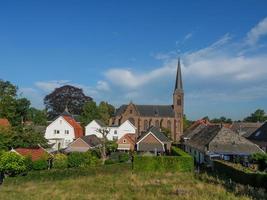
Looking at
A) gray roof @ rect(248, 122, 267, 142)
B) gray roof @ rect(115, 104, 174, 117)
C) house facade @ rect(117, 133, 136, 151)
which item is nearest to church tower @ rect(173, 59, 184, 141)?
gray roof @ rect(115, 104, 174, 117)

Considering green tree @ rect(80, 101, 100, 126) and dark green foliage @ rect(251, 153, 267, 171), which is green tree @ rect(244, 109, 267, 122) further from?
dark green foliage @ rect(251, 153, 267, 171)

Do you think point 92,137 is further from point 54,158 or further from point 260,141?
point 260,141

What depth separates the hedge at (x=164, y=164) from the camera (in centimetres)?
4309

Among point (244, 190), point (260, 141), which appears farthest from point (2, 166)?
point (260, 141)

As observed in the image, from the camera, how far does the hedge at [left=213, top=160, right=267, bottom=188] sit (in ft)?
89.9

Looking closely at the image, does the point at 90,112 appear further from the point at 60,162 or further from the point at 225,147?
the point at 225,147

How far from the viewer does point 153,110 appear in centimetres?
9881

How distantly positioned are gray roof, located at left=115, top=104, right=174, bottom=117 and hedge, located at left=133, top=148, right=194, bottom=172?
2100 inches

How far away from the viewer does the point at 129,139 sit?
234 ft

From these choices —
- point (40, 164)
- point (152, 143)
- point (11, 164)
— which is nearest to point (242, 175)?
point (40, 164)

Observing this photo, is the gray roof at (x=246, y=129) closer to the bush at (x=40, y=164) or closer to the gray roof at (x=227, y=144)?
the gray roof at (x=227, y=144)

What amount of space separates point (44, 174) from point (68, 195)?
1273 centimetres

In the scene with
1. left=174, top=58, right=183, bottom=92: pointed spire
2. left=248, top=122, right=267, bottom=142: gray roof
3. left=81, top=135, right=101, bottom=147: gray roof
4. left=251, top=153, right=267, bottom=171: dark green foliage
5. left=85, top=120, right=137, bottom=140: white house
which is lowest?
left=251, top=153, right=267, bottom=171: dark green foliage

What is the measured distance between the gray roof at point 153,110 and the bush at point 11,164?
59.0m
